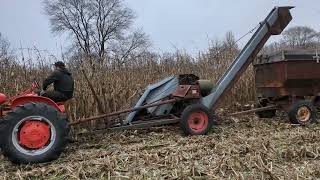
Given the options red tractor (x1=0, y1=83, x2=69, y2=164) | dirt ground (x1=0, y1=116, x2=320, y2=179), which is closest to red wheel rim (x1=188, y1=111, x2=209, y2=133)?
dirt ground (x1=0, y1=116, x2=320, y2=179)

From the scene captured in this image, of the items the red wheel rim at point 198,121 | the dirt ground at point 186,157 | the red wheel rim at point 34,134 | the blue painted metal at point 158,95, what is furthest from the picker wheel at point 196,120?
the red wheel rim at point 34,134

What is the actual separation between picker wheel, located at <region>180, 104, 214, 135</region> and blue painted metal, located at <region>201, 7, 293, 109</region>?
86 cm

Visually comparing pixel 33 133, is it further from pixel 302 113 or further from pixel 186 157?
pixel 302 113

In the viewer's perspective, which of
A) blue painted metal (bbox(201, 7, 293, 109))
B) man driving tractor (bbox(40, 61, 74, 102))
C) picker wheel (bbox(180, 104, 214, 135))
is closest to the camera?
man driving tractor (bbox(40, 61, 74, 102))

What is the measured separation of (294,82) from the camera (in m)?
9.62

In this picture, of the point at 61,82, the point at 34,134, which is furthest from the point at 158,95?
the point at 34,134

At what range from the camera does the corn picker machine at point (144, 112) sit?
21.8ft

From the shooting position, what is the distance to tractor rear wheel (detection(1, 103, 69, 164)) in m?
6.57

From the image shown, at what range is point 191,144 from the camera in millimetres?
7449

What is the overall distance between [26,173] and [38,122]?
40.8 inches

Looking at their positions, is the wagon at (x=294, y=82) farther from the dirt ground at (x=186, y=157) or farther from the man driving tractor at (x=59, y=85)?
the man driving tractor at (x=59, y=85)

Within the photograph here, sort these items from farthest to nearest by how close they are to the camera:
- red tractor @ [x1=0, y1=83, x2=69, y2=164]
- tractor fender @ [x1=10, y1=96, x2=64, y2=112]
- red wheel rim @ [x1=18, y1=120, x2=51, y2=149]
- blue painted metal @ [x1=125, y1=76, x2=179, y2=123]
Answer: blue painted metal @ [x1=125, y1=76, x2=179, y2=123] → tractor fender @ [x1=10, y1=96, x2=64, y2=112] → red wheel rim @ [x1=18, y1=120, x2=51, y2=149] → red tractor @ [x1=0, y1=83, x2=69, y2=164]

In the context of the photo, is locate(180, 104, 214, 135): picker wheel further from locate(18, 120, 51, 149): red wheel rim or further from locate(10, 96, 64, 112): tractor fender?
locate(18, 120, 51, 149): red wheel rim

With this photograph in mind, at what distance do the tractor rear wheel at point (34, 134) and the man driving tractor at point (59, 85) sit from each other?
798 mm
